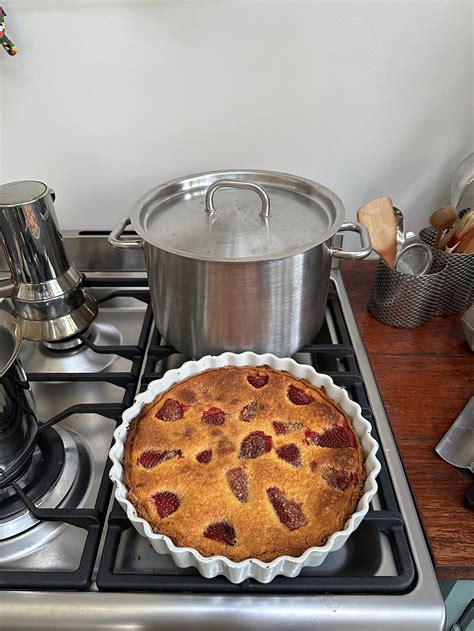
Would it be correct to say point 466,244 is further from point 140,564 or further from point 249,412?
point 140,564

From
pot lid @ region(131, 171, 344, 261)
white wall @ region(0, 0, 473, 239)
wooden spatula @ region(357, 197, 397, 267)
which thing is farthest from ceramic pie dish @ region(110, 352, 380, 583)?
white wall @ region(0, 0, 473, 239)

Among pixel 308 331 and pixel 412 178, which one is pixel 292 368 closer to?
pixel 308 331

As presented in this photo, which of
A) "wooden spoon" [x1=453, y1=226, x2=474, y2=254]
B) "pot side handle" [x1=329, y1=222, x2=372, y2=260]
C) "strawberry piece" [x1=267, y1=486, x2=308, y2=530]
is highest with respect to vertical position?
"pot side handle" [x1=329, y1=222, x2=372, y2=260]

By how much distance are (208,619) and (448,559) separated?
0.25m

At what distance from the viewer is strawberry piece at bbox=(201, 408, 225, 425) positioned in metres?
0.62

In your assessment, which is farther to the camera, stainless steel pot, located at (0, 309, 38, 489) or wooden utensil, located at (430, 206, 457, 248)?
wooden utensil, located at (430, 206, 457, 248)

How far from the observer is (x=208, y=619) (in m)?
0.49

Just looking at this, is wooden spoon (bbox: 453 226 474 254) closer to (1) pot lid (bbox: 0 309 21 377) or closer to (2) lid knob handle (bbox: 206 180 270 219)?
(2) lid knob handle (bbox: 206 180 270 219)

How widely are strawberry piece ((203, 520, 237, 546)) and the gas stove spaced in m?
0.04

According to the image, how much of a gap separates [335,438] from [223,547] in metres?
0.18

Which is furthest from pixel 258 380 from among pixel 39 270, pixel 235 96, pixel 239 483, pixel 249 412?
pixel 235 96

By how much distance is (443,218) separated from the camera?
79 cm

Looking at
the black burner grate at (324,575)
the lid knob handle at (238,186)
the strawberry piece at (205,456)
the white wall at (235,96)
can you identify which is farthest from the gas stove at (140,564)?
the white wall at (235,96)

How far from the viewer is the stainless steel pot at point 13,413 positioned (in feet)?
1.81
